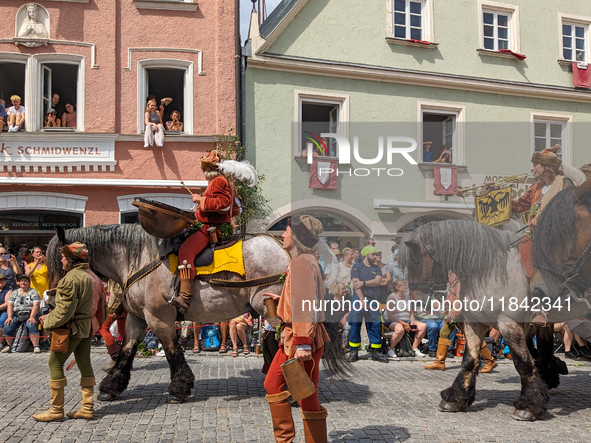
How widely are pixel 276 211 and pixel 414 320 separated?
4386 mm

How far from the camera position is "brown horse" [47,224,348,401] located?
6.28 m

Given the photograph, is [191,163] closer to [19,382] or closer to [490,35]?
[19,382]

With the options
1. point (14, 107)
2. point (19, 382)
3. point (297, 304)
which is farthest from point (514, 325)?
point (14, 107)

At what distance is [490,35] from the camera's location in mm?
15539

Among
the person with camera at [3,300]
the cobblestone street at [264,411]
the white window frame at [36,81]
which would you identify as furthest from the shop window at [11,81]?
the cobblestone street at [264,411]

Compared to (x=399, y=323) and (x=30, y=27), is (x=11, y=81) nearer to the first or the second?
(x=30, y=27)

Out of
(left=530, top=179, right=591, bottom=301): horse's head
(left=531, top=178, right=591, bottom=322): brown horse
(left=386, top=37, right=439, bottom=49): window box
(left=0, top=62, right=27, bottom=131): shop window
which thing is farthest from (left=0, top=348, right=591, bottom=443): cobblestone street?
(left=386, top=37, right=439, bottom=49): window box

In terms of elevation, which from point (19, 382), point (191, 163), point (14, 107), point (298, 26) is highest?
point (298, 26)

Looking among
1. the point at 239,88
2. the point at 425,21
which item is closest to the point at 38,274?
the point at 239,88

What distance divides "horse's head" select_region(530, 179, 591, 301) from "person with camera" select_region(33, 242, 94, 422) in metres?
4.35

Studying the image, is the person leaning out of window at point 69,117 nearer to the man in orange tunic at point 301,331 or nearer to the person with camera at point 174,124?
the person with camera at point 174,124

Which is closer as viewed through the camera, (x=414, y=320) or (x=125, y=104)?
(x=414, y=320)

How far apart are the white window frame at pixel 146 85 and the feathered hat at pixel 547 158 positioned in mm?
9402

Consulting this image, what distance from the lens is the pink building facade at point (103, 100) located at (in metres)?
12.9
